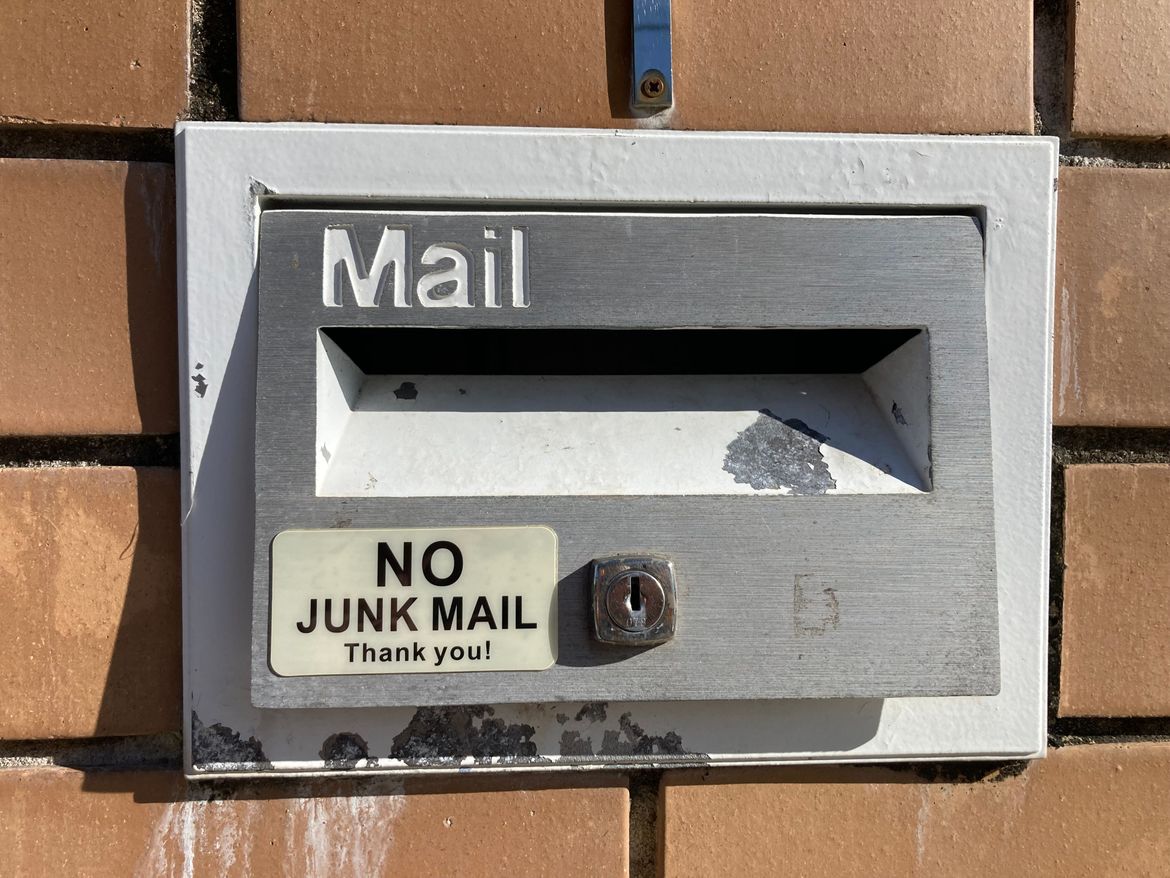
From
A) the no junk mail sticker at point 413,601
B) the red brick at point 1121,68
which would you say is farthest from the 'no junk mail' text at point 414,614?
the red brick at point 1121,68

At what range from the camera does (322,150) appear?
688 mm

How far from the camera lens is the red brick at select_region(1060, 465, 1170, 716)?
762 millimetres

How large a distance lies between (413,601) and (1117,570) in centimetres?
71

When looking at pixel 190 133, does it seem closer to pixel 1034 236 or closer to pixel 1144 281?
pixel 1034 236

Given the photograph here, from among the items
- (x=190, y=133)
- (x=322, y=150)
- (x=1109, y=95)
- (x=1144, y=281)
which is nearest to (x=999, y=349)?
(x=1144, y=281)

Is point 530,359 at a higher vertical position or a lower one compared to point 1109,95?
lower

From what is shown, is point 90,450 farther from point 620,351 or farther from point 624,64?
point 624,64

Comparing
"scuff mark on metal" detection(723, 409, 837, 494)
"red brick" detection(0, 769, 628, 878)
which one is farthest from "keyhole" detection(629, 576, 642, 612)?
"red brick" detection(0, 769, 628, 878)

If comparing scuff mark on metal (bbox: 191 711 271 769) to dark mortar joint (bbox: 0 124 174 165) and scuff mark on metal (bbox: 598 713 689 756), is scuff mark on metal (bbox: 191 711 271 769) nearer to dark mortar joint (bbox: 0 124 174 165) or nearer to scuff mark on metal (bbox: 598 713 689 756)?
scuff mark on metal (bbox: 598 713 689 756)

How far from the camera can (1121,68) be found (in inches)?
29.7

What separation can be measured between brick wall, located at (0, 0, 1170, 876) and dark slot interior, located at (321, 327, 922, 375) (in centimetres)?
21

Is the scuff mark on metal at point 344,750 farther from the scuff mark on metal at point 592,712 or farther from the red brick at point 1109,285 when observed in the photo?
the red brick at point 1109,285

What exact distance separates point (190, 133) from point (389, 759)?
616 millimetres

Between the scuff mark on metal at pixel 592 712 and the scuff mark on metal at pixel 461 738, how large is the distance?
49mm
